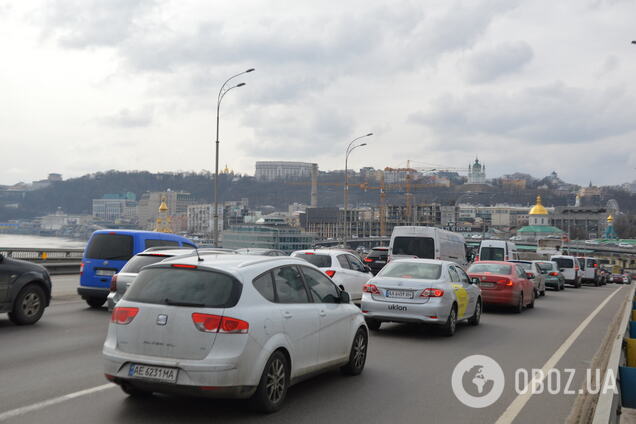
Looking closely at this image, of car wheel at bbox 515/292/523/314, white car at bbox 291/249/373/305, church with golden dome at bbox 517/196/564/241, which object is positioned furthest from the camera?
church with golden dome at bbox 517/196/564/241

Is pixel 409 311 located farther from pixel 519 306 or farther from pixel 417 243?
pixel 417 243

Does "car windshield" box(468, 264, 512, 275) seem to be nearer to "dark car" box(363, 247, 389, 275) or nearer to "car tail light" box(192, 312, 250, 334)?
"dark car" box(363, 247, 389, 275)

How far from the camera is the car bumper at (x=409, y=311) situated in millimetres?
12258

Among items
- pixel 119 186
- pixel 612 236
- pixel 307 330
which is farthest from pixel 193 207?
pixel 307 330

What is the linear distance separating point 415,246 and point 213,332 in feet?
71.9

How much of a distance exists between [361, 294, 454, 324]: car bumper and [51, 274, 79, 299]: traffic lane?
9.49m

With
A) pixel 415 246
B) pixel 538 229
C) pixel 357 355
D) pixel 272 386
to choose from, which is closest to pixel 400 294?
pixel 357 355

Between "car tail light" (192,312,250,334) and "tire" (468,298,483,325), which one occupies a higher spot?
"car tail light" (192,312,250,334)

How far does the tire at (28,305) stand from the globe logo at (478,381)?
25.2ft

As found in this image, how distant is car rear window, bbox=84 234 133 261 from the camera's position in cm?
1515

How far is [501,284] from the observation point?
59.0 feet

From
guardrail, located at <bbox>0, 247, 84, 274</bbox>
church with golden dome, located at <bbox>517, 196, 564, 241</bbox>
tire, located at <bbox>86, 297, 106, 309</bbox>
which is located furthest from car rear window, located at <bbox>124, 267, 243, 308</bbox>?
church with golden dome, located at <bbox>517, 196, 564, 241</bbox>

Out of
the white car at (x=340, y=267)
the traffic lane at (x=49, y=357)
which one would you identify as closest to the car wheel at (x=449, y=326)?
the white car at (x=340, y=267)

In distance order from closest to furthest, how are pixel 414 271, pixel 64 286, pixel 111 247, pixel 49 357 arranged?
pixel 49 357 → pixel 414 271 → pixel 111 247 → pixel 64 286
